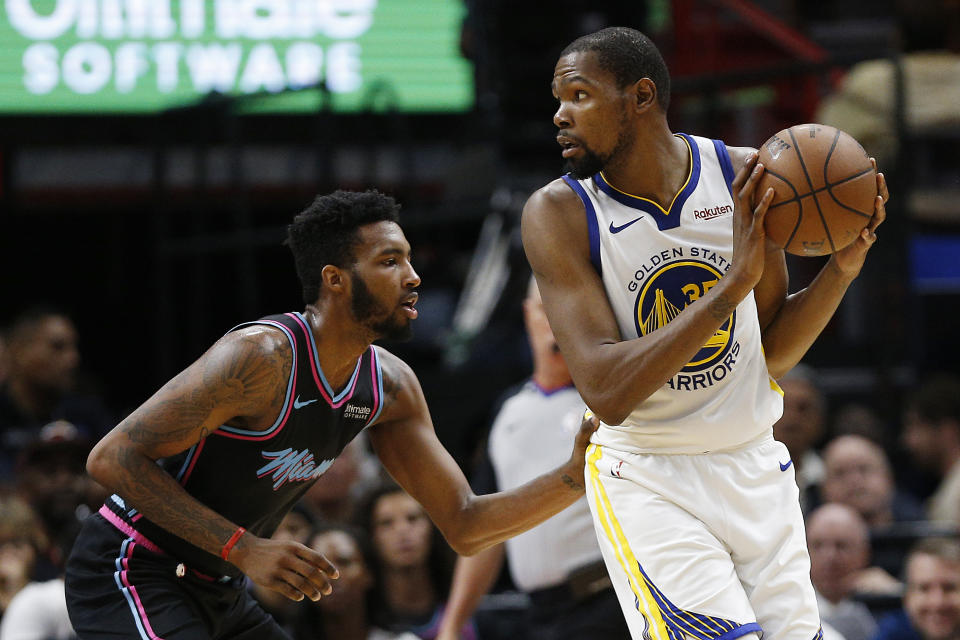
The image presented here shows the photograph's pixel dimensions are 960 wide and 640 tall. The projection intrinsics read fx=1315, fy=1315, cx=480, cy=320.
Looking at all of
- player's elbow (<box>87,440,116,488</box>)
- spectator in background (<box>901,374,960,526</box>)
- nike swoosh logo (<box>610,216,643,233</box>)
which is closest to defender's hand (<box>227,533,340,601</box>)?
player's elbow (<box>87,440,116,488</box>)

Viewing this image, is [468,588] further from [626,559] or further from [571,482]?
[626,559]

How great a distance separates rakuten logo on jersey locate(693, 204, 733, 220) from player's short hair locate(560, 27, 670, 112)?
0.36 meters

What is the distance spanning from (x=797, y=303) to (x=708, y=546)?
0.78 metres

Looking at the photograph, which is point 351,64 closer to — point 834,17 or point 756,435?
point 834,17

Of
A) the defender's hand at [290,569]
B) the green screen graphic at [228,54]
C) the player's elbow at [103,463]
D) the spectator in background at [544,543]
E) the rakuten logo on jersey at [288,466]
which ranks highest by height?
the green screen graphic at [228,54]

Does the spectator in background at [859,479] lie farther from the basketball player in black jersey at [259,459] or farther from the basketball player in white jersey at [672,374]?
the basketball player in white jersey at [672,374]

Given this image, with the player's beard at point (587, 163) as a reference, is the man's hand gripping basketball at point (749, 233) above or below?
below

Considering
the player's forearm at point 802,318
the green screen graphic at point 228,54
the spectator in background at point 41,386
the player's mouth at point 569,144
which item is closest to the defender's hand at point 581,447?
the player's forearm at point 802,318

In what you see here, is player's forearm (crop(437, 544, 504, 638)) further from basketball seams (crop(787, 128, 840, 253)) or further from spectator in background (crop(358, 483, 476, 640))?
basketball seams (crop(787, 128, 840, 253))

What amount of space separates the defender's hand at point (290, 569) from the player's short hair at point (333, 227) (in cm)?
84

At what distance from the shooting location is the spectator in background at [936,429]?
24.8 ft

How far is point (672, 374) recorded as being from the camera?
3377 millimetres

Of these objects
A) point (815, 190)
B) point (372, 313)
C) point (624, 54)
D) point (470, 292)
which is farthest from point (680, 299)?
point (470, 292)

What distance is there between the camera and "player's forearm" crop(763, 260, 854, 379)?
368cm
